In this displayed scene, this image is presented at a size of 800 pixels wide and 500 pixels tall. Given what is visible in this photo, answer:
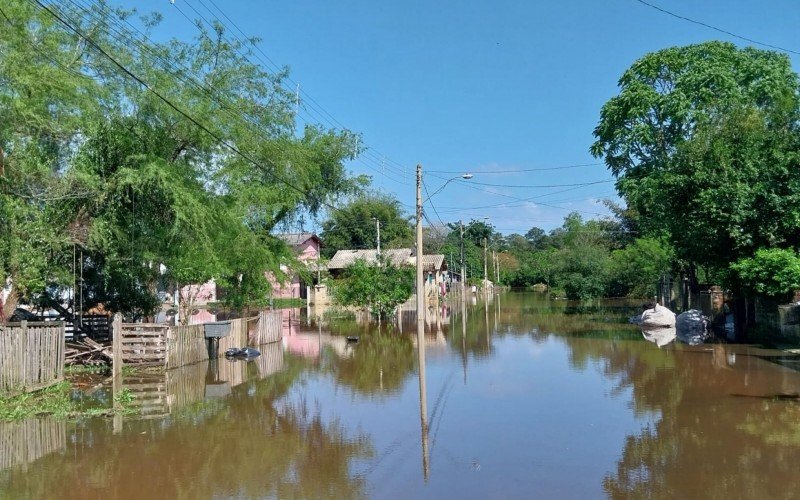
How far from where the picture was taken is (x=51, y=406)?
1311cm

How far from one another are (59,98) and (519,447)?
40.2ft

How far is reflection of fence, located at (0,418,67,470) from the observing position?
977cm

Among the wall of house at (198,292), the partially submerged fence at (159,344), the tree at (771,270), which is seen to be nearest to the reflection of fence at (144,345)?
the partially submerged fence at (159,344)

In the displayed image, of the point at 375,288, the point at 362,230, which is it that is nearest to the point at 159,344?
the point at 375,288

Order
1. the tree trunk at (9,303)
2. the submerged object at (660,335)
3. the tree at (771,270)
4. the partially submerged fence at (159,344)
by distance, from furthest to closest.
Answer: the submerged object at (660,335)
the tree at (771,270)
the partially submerged fence at (159,344)
the tree trunk at (9,303)

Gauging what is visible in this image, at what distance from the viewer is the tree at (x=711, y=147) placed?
22.1 metres

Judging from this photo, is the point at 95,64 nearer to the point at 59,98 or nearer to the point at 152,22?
the point at 59,98

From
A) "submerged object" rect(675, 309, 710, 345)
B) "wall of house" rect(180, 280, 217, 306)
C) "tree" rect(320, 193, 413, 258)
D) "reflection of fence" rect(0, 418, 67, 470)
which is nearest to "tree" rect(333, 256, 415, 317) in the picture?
"wall of house" rect(180, 280, 217, 306)

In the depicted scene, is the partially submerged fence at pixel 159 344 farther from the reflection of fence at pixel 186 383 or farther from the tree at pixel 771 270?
the tree at pixel 771 270

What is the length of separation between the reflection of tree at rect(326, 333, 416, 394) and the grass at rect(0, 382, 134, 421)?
5.08 meters

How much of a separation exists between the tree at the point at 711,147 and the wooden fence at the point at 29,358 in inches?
784

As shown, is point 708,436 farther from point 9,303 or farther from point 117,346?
point 9,303

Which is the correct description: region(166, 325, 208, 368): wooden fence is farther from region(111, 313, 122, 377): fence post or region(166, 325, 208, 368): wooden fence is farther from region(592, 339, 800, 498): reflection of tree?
region(592, 339, 800, 498): reflection of tree

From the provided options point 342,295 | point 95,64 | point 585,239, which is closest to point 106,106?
point 95,64
